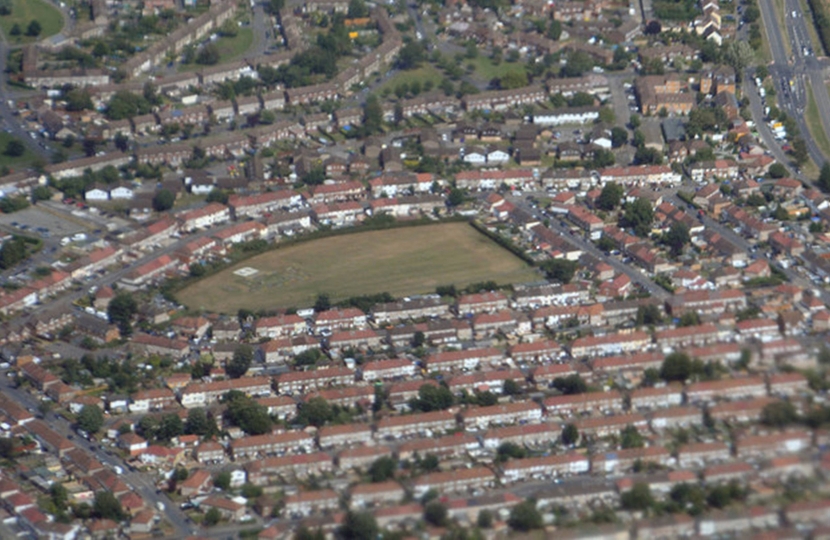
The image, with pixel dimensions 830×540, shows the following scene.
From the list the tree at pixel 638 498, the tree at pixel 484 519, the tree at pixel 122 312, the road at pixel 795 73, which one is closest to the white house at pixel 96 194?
the tree at pixel 122 312

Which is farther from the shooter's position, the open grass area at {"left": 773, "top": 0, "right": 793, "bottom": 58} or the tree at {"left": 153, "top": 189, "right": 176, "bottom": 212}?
the open grass area at {"left": 773, "top": 0, "right": 793, "bottom": 58}

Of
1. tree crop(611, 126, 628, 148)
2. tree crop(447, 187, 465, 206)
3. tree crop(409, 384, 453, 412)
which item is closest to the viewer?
tree crop(409, 384, 453, 412)

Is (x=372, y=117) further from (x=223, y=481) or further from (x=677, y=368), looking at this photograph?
(x=677, y=368)

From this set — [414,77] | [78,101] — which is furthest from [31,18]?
[414,77]

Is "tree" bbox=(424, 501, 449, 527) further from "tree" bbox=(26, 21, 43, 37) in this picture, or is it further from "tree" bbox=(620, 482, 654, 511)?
"tree" bbox=(26, 21, 43, 37)

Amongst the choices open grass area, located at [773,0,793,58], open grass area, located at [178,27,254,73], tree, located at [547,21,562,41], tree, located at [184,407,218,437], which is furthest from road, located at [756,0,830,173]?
tree, located at [184,407,218,437]

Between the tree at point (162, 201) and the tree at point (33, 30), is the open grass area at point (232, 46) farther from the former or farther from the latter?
the tree at point (162, 201)

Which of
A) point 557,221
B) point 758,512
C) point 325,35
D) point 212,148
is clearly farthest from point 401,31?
point 758,512
